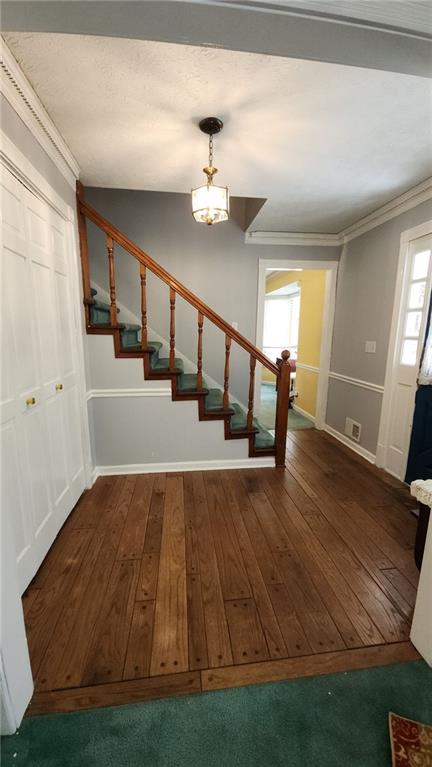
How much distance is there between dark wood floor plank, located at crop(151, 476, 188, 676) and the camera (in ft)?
3.60

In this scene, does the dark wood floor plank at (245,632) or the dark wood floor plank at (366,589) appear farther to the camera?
the dark wood floor plank at (366,589)

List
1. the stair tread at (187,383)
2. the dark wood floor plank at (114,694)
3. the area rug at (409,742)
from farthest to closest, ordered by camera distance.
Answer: the stair tread at (187,383) → the dark wood floor plank at (114,694) → the area rug at (409,742)

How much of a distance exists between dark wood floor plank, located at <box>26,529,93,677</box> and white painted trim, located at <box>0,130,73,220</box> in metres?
2.02

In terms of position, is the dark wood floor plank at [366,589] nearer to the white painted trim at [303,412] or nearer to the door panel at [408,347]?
the door panel at [408,347]

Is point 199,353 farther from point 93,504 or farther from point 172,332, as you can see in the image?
point 93,504

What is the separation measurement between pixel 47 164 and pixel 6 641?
2270 millimetres

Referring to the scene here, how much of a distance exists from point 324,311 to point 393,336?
1169mm

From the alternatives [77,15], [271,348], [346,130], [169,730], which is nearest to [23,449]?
[169,730]

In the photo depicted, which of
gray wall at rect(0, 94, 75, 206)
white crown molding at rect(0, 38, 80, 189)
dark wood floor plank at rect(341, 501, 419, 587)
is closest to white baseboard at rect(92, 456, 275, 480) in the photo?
dark wood floor plank at rect(341, 501, 419, 587)

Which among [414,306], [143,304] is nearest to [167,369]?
[143,304]

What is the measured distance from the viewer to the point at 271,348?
715 centimetres

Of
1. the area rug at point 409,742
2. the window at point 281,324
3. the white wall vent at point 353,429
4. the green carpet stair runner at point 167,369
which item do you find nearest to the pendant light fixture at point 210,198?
the green carpet stair runner at point 167,369

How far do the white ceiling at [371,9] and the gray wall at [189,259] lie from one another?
8.46 ft

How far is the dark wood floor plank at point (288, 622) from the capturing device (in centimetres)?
Result: 115
